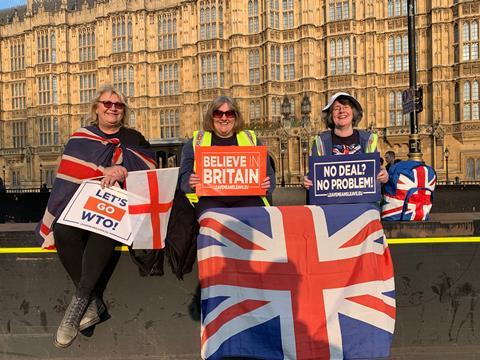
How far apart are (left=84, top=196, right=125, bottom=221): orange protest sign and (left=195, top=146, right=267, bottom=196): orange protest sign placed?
54cm

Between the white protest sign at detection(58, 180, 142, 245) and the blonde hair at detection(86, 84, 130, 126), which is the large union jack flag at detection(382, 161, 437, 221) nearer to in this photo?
the white protest sign at detection(58, 180, 142, 245)

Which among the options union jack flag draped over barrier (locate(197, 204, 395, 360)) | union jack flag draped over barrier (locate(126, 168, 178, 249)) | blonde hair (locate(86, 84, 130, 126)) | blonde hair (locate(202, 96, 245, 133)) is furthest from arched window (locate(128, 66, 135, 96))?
union jack flag draped over barrier (locate(197, 204, 395, 360))

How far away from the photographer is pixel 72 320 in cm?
284

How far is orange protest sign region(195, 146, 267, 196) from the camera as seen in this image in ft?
10.2

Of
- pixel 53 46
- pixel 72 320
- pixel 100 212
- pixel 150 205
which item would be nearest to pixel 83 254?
pixel 100 212

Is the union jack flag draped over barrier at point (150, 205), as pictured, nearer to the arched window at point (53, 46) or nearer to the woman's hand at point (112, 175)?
the woman's hand at point (112, 175)

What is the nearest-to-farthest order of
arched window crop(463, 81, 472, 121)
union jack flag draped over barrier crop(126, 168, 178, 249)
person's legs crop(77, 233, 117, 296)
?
1. person's legs crop(77, 233, 117, 296)
2. union jack flag draped over barrier crop(126, 168, 178, 249)
3. arched window crop(463, 81, 472, 121)

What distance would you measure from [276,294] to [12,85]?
1876 inches

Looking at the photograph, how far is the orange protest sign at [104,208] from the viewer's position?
2916mm

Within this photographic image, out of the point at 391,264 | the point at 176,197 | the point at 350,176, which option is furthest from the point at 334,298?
the point at 176,197

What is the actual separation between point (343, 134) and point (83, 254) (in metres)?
2.06

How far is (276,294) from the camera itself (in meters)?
2.84

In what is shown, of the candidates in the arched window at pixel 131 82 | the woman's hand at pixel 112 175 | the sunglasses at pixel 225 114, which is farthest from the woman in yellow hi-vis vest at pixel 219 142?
the arched window at pixel 131 82

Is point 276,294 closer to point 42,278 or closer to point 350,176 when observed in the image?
point 350,176
